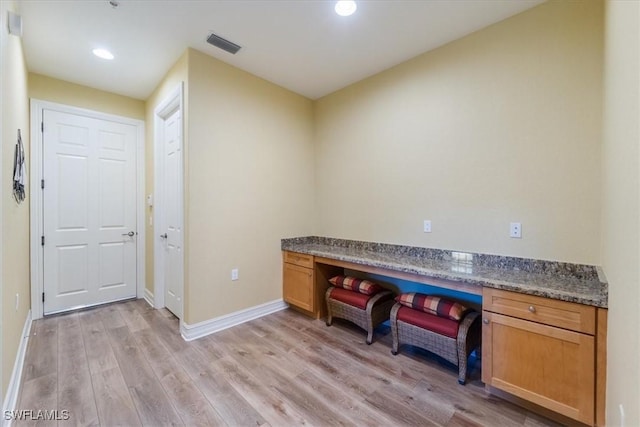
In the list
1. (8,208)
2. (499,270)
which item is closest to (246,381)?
(8,208)

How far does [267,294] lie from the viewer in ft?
10.5

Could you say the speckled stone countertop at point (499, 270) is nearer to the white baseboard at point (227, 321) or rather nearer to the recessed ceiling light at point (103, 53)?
the white baseboard at point (227, 321)

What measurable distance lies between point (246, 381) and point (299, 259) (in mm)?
1385

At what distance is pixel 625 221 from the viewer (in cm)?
97

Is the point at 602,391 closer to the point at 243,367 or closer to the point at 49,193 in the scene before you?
the point at 243,367

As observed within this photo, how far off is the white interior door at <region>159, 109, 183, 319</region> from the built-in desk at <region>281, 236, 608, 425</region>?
2.09 metres

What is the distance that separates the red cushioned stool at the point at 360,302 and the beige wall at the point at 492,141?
567mm

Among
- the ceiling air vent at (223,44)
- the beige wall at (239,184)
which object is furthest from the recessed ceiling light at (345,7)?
the beige wall at (239,184)

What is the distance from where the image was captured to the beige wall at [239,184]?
2604mm

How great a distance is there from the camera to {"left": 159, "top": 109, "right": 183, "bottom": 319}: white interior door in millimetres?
2787

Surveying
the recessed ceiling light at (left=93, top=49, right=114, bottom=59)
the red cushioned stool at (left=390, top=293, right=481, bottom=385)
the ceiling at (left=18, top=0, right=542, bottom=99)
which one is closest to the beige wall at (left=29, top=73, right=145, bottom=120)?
the ceiling at (left=18, top=0, right=542, bottom=99)

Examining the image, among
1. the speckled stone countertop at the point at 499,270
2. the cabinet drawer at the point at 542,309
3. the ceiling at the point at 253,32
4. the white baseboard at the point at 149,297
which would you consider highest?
the ceiling at the point at 253,32

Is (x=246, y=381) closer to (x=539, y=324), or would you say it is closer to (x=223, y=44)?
(x=539, y=324)

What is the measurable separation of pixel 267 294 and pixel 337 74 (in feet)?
8.65
